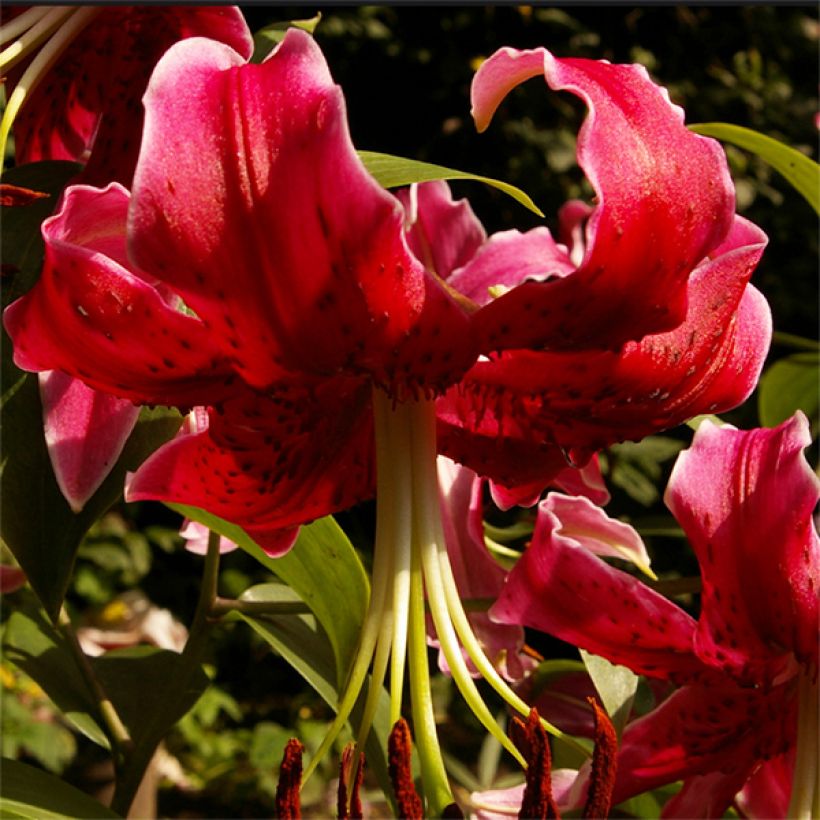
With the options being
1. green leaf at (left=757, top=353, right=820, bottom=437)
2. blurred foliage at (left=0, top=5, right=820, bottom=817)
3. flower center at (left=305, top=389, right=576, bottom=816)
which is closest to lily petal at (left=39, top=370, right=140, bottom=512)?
flower center at (left=305, top=389, right=576, bottom=816)

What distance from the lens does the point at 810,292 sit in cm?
236

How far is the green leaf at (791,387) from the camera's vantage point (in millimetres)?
1023

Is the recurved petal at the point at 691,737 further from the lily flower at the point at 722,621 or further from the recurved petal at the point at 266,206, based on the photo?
the recurved petal at the point at 266,206

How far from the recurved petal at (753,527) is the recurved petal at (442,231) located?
256 millimetres

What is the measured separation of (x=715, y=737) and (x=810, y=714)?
0.16ft

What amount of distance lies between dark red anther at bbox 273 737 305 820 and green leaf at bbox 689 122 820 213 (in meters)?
0.37

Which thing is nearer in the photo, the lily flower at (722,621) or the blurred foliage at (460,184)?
the lily flower at (722,621)

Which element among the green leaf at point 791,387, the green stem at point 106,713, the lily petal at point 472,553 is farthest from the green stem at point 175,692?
the green leaf at point 791,387

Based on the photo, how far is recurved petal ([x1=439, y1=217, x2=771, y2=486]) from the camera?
530 millimetres

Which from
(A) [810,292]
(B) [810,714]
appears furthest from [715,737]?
(A) [810,292]

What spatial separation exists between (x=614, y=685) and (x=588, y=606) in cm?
8

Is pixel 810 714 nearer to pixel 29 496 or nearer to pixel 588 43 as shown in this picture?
pixel 29 496

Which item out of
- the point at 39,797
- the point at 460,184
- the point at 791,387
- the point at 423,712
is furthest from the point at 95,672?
the point at 460,184

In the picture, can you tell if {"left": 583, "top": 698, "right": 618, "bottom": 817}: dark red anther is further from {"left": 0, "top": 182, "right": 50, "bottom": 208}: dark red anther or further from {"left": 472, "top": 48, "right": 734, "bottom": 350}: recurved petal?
{"left": 0, "top": 182, "right": 50, "bottom": 208}: dark red anther
